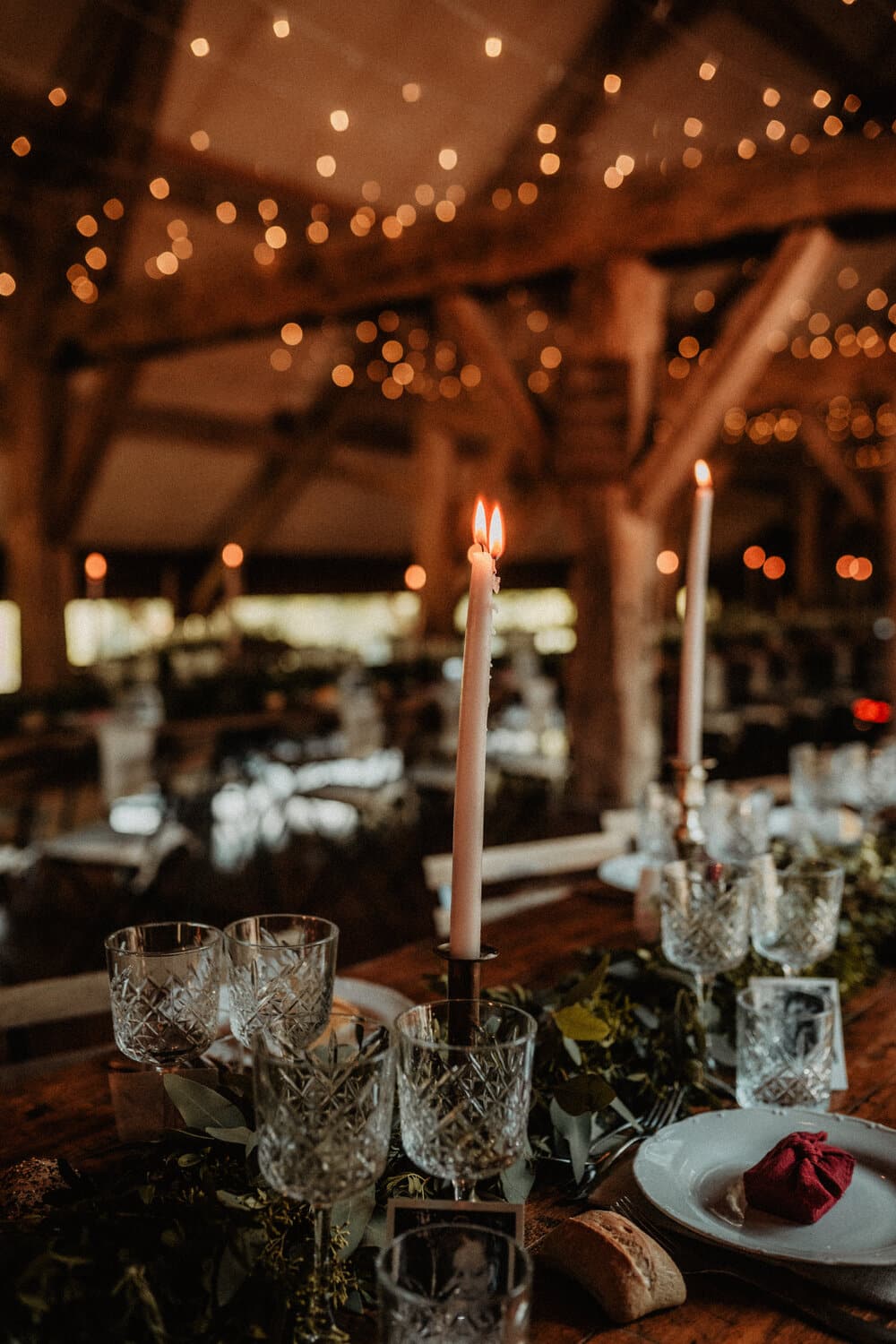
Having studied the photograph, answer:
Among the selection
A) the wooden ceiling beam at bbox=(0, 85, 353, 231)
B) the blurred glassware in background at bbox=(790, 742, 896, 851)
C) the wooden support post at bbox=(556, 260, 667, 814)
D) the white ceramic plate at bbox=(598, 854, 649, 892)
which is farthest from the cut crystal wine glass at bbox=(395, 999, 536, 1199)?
the wooden ceiling beam at bbox=(0, 85, 353, 231)

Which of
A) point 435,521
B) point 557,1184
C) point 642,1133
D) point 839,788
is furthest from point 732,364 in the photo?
point 435,521

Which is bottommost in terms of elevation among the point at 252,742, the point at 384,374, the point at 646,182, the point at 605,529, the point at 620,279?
the point at 252,742

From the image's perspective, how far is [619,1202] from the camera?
1.07 m

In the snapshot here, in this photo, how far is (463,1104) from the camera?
0.89 m

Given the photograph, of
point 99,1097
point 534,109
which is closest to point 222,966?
point 99,1097

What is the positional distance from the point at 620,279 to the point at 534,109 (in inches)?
175

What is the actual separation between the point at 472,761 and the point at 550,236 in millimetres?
3936

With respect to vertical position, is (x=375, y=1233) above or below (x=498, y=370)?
below

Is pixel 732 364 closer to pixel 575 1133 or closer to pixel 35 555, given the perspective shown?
pixel 575 1133

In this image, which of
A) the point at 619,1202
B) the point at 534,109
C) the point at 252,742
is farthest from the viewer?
the point at 534,109

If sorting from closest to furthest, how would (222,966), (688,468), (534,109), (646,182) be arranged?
(222,966) → (646,182) → (688,468) → (534,109)

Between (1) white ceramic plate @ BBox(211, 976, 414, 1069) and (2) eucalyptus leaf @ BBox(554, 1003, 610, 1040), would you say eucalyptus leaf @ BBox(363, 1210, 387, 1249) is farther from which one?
(1) white ceramic plate @ BBox(211, 976, 414, 1069)

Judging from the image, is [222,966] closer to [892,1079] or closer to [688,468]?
[892,1079]

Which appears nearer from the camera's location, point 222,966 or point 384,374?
point 222,966
